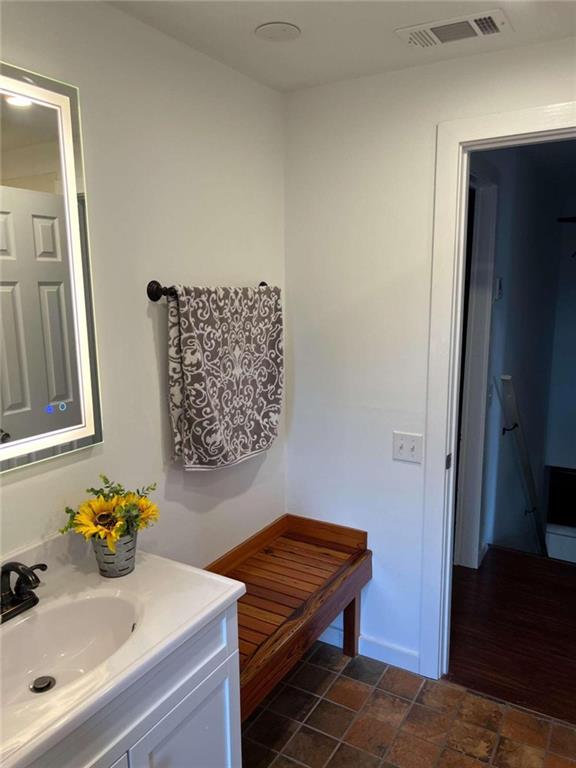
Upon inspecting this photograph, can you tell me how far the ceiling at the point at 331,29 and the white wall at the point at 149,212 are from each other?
89 mm

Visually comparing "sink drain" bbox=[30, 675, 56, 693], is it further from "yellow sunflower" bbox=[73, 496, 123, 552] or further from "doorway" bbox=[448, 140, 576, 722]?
"doorway" bbox=[448, 140, 576, 722]

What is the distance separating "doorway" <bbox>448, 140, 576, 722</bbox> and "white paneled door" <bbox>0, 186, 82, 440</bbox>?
5.24 feet

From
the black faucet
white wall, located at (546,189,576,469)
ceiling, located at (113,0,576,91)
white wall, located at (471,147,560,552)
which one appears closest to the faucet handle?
the black faucet

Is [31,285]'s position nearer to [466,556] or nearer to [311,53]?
[311,53]

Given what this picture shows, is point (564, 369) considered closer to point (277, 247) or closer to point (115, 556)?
point (277, 247)

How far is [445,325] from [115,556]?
4.50 ft

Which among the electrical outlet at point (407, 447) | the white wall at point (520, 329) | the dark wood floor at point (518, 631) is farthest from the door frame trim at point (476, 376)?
the electrical outlet at point (407, 447)

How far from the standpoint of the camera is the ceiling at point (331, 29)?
5.14 ft

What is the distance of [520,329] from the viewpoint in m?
3.88

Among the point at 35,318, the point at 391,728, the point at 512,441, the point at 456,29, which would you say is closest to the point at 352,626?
the point at 391,728

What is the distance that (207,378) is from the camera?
1886 mm

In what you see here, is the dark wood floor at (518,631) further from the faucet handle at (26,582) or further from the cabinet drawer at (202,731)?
the faucet handle at (26,582)

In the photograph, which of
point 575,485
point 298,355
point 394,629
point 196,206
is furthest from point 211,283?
point 575,485

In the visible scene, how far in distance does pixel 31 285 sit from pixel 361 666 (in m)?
2.02
